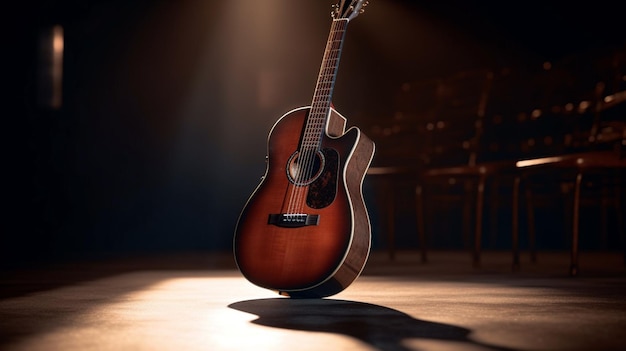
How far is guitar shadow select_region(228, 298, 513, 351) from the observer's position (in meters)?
1.52

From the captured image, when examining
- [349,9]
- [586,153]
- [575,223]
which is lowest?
[575,223]

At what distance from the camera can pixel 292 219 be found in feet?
7.30

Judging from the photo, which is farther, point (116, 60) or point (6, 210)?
point (116, 60)

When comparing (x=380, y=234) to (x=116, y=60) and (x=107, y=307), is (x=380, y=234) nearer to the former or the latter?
(x=116, y=60)

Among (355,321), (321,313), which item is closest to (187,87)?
(321,313)

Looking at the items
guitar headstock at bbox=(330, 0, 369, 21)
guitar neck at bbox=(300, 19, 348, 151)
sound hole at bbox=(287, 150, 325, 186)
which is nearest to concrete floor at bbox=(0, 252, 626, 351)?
sound hole at bbox=(287, 150, 325, 186)

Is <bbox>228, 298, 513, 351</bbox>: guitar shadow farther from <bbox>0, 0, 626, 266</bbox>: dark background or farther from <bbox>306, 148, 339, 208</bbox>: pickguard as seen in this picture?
<bbox>0, 0, 626, 266</bbox>: dark background

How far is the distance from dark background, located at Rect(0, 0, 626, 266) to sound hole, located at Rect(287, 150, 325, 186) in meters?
2.99

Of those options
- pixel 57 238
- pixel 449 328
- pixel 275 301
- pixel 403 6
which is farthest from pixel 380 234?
pixel 449 328

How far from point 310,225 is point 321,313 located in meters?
0.34

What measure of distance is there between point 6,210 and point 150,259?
139 cm

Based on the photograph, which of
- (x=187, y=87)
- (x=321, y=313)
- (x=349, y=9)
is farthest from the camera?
(x=187, y=87)

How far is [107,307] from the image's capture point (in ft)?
6.74

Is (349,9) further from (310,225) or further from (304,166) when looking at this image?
(310,225)
